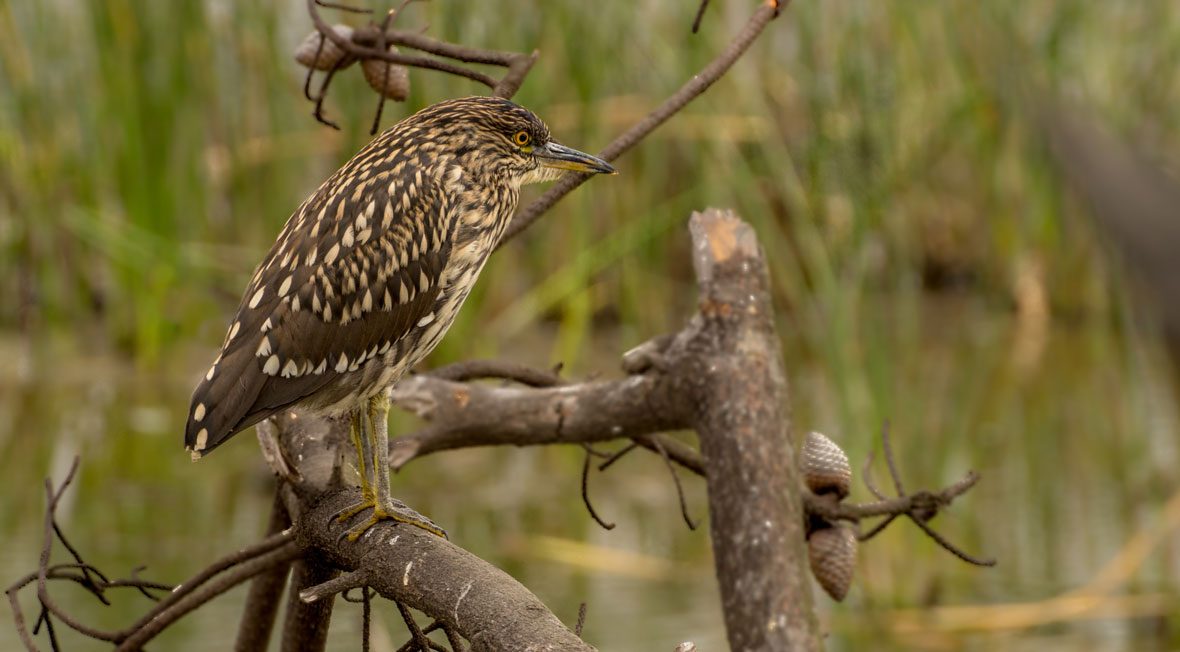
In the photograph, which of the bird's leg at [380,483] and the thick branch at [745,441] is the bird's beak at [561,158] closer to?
the bird's leg at [380,483]

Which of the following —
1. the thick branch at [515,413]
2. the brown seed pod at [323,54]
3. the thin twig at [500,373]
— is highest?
the brown seed pod at [323,54]

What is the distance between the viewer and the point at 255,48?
7324 millimetres

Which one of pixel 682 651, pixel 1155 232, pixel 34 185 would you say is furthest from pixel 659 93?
pixel 1155 232

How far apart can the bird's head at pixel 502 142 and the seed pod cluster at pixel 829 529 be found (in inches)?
32.3

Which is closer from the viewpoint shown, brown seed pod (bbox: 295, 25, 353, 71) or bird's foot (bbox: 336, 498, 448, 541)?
bird's foot (bbox: 336, 498, 448, 541)

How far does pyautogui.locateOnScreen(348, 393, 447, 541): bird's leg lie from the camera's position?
2.76 meters

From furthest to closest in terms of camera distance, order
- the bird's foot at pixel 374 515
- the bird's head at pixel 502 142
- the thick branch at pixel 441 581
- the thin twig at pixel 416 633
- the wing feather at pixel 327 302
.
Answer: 1. the bird's head at pixel 502 142
2. the wing feather at pixel 327 302
3. the bird's foot at pixel 374 515
4. the thin twig at pixel 416 633
5. the thick branch at pixel 441 581

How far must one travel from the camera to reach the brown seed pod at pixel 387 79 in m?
3.18

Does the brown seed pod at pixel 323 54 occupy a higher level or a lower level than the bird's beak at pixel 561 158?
higher

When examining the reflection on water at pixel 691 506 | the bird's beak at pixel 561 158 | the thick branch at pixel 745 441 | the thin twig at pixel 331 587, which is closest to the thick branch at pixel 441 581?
the thin twig at pixel 331 587

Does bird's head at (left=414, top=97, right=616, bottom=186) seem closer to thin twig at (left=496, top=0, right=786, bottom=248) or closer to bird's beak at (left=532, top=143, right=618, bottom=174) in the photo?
bird's beak at (left=532, top=143, right=618, bottom=174)

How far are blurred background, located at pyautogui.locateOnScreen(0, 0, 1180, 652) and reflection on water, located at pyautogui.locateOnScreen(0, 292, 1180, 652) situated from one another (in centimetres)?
2

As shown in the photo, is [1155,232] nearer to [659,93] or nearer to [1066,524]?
[1066,524]

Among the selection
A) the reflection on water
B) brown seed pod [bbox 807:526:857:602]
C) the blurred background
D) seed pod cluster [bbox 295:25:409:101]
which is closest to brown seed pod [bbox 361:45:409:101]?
seed pod cluster [bbox 295:25:409:101]
